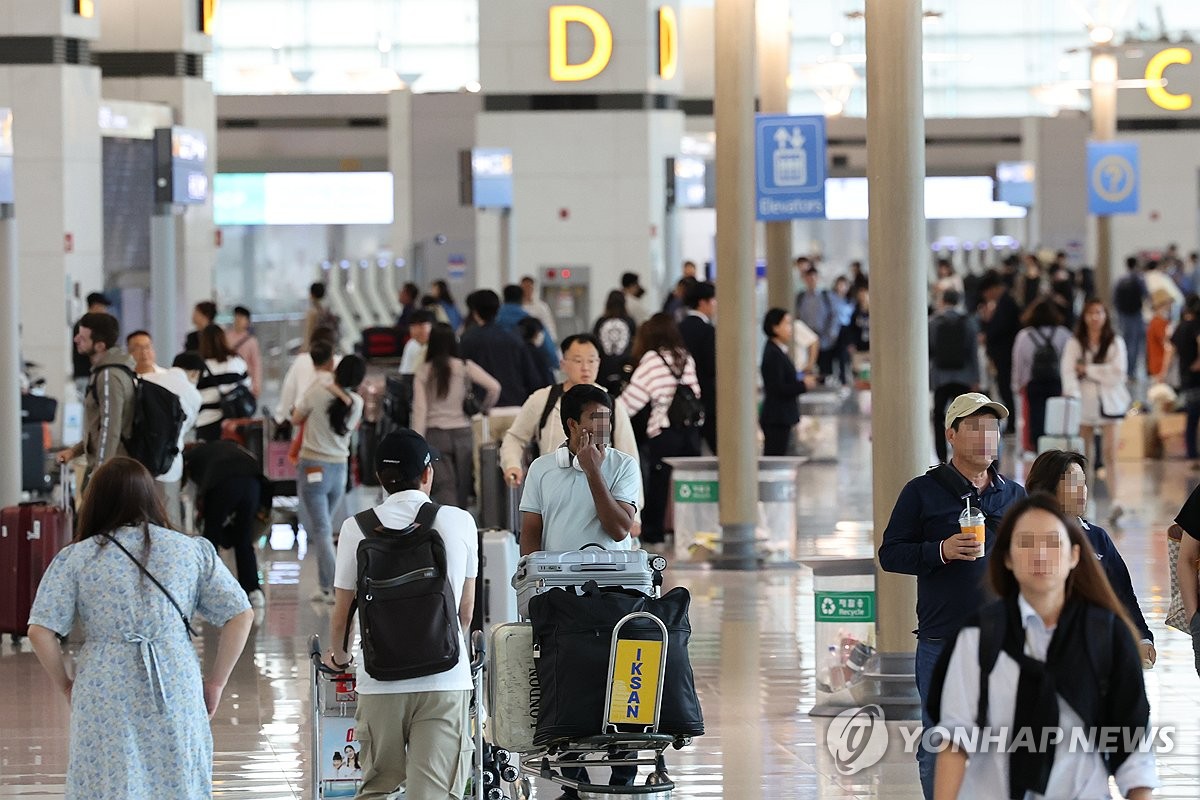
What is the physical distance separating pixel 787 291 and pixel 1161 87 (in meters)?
13.6

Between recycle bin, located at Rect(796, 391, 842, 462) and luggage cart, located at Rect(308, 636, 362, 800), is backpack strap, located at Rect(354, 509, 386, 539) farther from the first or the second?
recycle bin, located at Rect(796, 391, 842, 462)

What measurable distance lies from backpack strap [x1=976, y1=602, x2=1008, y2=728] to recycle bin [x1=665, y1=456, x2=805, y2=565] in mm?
9217

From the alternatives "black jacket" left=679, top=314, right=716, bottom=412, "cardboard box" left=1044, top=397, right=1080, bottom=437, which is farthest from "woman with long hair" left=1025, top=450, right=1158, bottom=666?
"cardboard box" left=1044, top=397, right=1080, bottom=437

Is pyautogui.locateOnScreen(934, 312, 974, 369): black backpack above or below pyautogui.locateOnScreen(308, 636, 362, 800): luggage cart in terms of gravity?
above

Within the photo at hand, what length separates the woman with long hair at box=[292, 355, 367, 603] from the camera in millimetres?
11242

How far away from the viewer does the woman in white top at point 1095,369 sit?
1580cm

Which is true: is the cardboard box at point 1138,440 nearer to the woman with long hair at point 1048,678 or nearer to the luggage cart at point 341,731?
the luggage cart at point 341,731

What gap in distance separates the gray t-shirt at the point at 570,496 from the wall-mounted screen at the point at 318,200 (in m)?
28.1

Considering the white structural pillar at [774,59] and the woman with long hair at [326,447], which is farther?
the white structural pillar at [774,59]

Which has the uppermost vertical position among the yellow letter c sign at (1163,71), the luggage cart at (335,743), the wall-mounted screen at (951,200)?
the yellow letter c sign at (1163,71)

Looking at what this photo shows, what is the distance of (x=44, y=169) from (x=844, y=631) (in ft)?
46.8

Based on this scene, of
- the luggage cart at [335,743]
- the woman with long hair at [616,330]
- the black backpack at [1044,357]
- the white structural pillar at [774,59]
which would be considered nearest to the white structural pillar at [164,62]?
the white structural pillar at [774,59]

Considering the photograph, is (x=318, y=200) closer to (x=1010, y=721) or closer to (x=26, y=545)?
(x=26, y=545)

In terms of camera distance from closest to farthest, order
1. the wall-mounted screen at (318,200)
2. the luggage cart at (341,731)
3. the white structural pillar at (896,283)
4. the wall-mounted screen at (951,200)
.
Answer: the luggage cart at (341,731) < the white structural pillar at (896,283) < the wall-mounted screen at (318,200) < the wall-mounted screen at (951,200)
